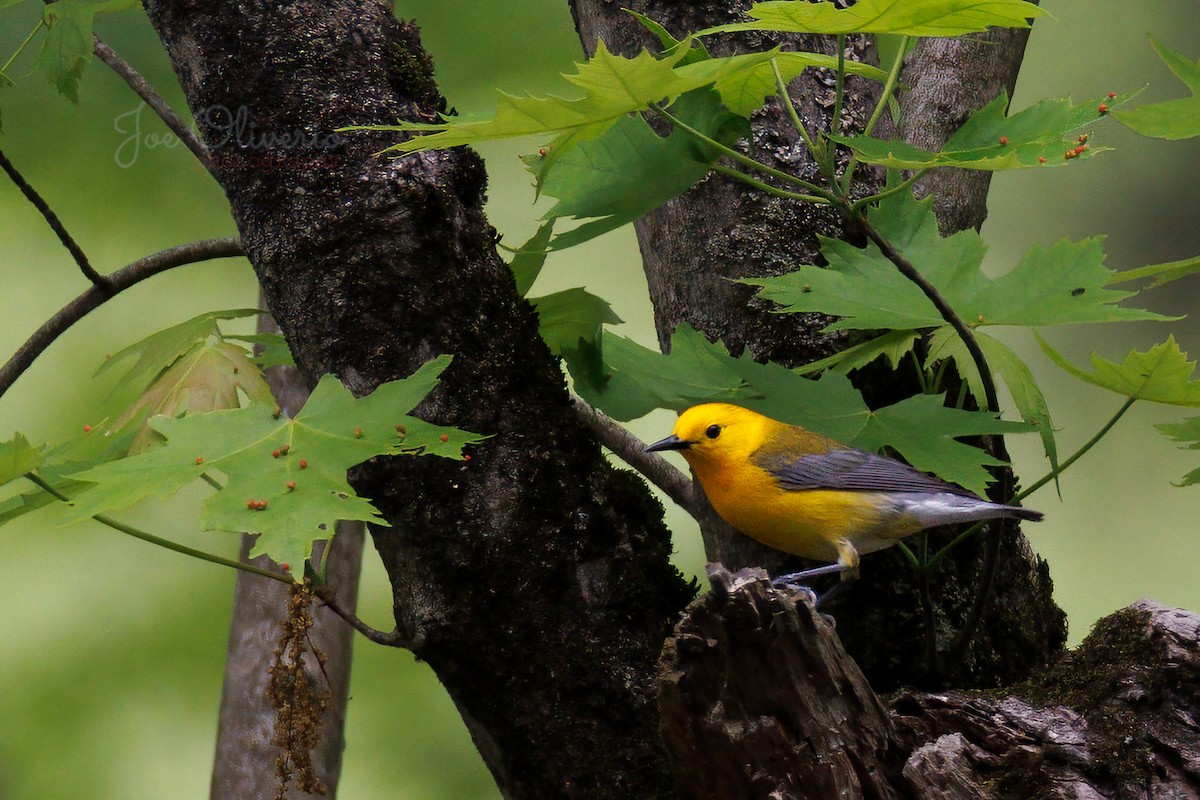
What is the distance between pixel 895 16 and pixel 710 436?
1.55 feet

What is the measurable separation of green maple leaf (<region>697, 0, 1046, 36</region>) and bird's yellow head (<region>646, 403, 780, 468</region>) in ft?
1.43

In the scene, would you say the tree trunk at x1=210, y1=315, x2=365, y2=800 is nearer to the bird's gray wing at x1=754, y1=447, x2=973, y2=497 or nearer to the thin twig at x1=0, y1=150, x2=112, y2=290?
the thin twig at x1=0, y1=150, x2=112, y2=290

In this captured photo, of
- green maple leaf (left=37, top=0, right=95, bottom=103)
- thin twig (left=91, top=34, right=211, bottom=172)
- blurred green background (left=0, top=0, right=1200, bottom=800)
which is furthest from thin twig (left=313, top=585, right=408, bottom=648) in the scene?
blurred green background (left=0, top=0, right=1200, bottom=800)

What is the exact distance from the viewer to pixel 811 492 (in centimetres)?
95

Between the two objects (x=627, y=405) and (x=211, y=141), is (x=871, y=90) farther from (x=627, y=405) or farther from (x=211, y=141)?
(x=211, y=141)

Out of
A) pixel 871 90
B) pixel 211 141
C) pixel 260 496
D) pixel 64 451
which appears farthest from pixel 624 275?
pixel 260 496

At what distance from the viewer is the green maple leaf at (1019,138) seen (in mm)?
672

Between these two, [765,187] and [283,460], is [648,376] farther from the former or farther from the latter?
[283,460]

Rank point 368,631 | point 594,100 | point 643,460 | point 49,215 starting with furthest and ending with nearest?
point 643,460 → point 49,215 → point 368,631 → point 594,100

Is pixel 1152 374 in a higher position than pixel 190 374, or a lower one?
lower

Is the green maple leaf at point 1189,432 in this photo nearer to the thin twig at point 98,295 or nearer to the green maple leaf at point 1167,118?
the green maple leaf at point 1167,118

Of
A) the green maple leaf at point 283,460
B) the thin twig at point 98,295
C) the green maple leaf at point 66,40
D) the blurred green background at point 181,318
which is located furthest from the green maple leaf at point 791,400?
the blurred green background at point 181,318

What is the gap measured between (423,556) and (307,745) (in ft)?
0.79
